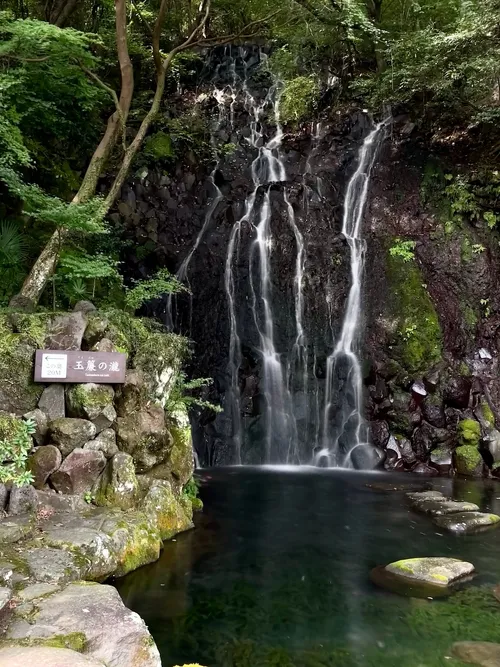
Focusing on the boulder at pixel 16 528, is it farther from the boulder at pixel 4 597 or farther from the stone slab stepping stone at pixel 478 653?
the stone slab stepping stone at pixel 478 653

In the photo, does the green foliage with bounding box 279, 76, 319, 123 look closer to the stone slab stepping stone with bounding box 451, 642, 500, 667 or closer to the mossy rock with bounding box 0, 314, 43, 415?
the mossy rock with bounding box 0, 314, 43, 415

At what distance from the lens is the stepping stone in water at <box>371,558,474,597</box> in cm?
550

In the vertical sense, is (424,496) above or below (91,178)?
below

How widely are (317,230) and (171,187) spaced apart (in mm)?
4258

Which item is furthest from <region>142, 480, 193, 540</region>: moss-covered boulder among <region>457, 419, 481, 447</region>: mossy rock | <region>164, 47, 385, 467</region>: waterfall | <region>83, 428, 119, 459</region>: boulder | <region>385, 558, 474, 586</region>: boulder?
<region>457, 419, 481, 447</region>: mossy rock

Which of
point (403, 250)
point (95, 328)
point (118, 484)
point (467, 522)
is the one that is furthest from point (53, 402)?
point (403, 250)

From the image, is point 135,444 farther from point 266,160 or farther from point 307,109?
point 307,109

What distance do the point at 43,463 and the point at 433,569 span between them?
14.6ft

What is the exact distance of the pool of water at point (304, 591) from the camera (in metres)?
4.46

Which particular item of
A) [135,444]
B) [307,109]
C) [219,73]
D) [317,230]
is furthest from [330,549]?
[219,73]

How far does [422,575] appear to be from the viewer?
571 centimetres

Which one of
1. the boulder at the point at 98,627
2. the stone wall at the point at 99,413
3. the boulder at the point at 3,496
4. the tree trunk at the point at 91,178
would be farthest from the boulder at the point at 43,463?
the tree trunk at the point at 91,178

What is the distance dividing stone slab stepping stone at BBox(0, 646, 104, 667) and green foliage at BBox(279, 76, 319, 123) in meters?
16.9

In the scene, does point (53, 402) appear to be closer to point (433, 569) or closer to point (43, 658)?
point (43, 658)
